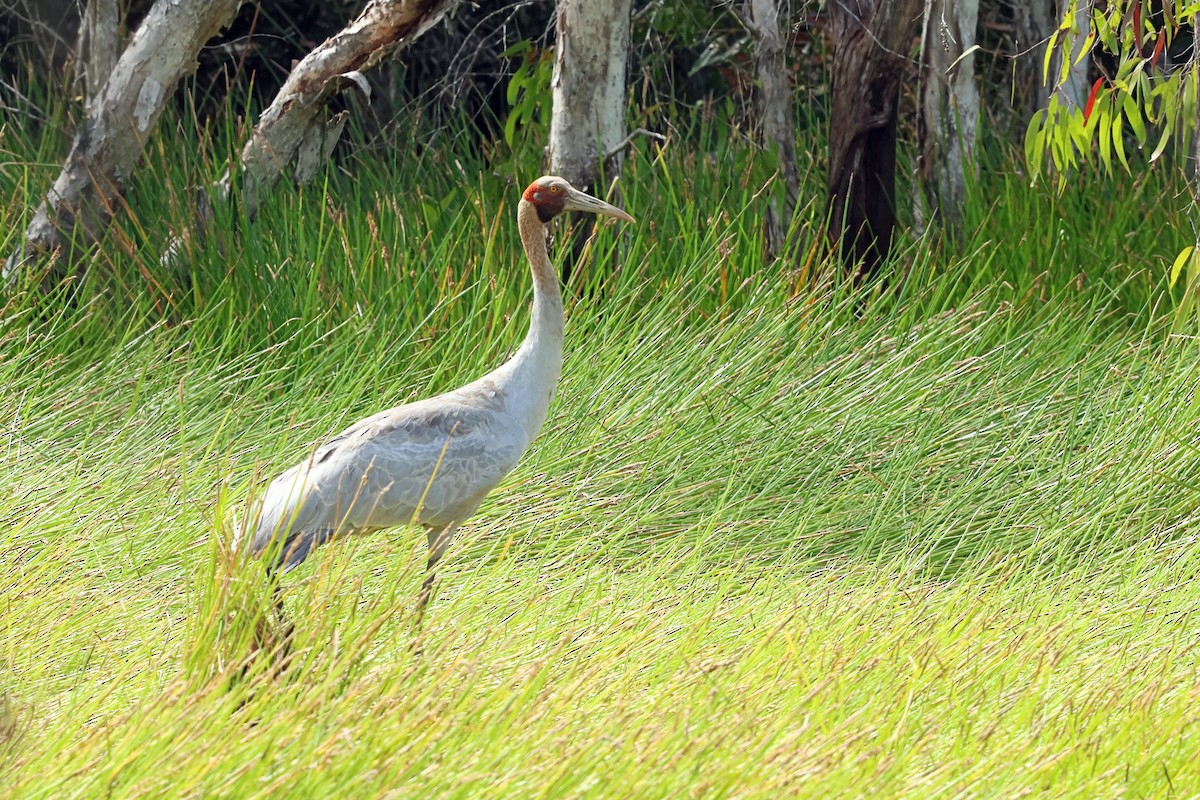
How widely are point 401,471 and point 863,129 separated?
3.09 meters

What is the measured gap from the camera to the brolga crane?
12.2ft

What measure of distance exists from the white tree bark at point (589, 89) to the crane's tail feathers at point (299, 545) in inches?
100

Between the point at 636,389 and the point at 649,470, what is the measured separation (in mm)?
425

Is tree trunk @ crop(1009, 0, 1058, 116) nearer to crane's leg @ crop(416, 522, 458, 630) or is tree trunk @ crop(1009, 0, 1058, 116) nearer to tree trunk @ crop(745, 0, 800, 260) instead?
tree trunk @ crop(745, 0, 800, 260)

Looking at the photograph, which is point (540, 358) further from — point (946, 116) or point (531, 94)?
point (946, 116)

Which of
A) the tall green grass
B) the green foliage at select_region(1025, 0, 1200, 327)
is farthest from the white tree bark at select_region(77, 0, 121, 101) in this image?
the green foliage at select_region(1025, 0, 1200, 327)

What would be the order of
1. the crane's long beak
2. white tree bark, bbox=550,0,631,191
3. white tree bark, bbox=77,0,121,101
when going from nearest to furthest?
the crane's long beak < white tree bark, bbox=550,0,631,191 < white tree bark, bbox=77,0,121,101

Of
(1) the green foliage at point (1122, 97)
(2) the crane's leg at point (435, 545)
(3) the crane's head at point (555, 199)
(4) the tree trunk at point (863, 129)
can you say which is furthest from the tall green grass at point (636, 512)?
(1) the green foliage at point (1122, 97)

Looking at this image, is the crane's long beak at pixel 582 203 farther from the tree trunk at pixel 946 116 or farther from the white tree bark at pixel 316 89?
the tree trunk at pixel 946 116

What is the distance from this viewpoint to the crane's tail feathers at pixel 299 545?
3.58m

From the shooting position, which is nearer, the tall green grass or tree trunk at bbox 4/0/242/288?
the tall green grass

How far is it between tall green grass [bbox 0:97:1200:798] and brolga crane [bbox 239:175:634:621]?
5.0 inches

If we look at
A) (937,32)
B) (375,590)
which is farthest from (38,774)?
(937,32)

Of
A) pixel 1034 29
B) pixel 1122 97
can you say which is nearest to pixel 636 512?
pixel 1122 97
